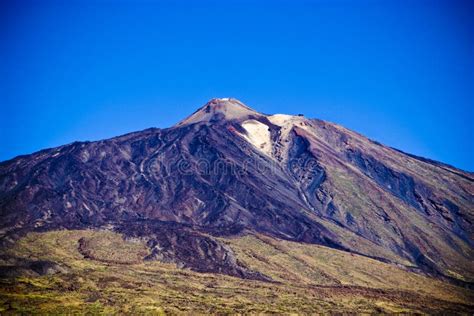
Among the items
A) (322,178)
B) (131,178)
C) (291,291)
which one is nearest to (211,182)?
(131,178)

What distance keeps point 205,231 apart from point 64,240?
34.8m

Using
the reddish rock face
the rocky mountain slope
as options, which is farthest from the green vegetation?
the reddish rock face

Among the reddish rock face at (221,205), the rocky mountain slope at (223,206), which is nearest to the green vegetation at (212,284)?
the rocky mountain slope at (223,206)

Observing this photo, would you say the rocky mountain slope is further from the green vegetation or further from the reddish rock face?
the green vegetation

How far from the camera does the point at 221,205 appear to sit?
543 feet

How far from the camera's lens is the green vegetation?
87125 millimetres

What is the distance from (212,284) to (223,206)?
182ft

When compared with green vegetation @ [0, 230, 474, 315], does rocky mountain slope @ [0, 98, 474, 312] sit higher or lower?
higher

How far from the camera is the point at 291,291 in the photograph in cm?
10938

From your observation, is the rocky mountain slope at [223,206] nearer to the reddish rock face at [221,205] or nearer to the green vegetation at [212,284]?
the reddish rock face at [221,205]

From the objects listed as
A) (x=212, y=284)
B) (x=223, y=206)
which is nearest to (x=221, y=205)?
(x=223, y=206)

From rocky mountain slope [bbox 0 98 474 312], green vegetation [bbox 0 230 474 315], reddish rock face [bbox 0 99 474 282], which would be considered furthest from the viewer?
reddish rock face [bbox 0 99 474 282]

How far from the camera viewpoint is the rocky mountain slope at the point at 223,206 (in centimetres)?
13988

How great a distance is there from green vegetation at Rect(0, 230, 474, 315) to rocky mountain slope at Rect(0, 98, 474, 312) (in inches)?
242
